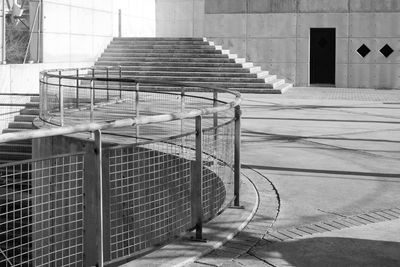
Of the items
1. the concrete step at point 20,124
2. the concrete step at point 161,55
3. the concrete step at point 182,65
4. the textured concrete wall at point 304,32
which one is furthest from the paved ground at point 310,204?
the textured concrete wall at point 304,32

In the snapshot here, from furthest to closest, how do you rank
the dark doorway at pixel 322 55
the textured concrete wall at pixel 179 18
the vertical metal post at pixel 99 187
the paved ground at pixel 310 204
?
the textured concrete wall at pixel 179 18 → the dark doorway at pixel 322 55 → the paved ground at pixel 310 204 → the vertical metal post at pixel 99 187

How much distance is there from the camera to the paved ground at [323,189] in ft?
18.4

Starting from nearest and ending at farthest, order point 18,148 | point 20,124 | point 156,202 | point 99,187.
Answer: point 99,187, point 156,202, point 18,148, point 20,124

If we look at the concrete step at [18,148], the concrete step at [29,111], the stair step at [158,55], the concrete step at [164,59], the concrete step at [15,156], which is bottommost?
the concrete step at [15,156]

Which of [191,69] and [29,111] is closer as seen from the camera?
[29,111]

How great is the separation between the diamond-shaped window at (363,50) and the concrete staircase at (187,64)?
153 inches

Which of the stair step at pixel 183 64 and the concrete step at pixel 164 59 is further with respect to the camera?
the concrete step at pixel 164 59

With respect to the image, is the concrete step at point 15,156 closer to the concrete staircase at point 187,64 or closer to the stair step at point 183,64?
the concrete staircase at point 187,64

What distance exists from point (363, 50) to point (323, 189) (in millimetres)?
23632

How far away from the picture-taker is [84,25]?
91.7 ft

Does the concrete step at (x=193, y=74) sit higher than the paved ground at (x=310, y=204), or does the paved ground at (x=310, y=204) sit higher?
the concrete step at (x=193, y=74)

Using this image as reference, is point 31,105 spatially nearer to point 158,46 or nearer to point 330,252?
point 158,46

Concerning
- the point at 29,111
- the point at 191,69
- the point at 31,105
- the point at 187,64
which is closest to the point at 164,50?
the point at 187,64

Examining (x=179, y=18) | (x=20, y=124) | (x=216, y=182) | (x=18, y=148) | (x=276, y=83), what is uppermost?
(x=179, y=18)
